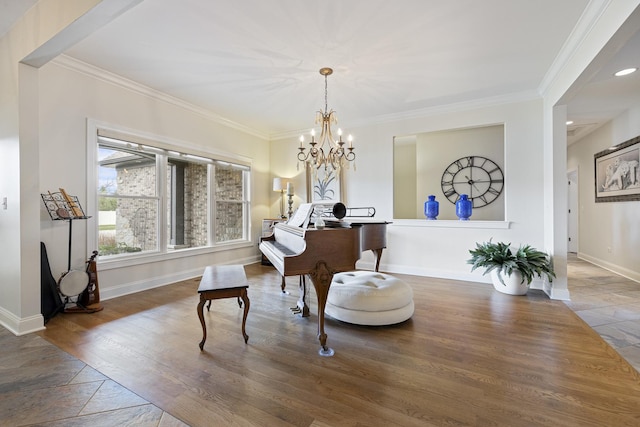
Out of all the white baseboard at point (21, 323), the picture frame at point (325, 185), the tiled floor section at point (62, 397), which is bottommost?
the tiled floor section at point (62, 397)

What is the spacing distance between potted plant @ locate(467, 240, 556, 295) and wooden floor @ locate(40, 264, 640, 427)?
46cm

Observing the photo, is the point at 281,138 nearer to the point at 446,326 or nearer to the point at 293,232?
the point at 293,232

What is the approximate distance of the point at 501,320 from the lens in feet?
9.04

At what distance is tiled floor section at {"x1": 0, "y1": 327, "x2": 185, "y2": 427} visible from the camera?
1460 millimetres

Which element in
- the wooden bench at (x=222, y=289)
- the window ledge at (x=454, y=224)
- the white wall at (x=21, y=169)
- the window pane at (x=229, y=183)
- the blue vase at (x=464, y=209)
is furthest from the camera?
the window pane at (x=229, y=183)

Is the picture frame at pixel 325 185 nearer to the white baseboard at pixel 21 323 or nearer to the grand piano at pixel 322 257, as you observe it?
the grand piano at pixel 322 257

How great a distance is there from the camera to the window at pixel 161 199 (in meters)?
3.53

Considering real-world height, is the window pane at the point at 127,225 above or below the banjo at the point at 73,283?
above

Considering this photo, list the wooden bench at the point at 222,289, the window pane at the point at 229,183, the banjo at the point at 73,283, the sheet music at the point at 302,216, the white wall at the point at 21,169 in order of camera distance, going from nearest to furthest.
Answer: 1. the wooden bench at the point at 222,289
2. the white wall at the point at 21,169
3. the sheet music at the point at 302,216
4. the banjo at the point at 73,283
5. the window pane at the point at 229,183

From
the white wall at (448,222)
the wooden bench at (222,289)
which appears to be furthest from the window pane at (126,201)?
the white wall at (448,222)

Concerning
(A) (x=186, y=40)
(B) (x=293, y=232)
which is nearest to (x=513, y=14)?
(B) (x=293, y=232)

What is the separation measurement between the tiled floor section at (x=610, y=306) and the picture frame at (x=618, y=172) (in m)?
1.31

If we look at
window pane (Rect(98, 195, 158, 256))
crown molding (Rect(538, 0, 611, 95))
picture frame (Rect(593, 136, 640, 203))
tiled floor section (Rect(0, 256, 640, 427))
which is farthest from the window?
picture frame (Rect(593, 136, 640, 203))

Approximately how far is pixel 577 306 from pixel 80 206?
5629 millimetres
